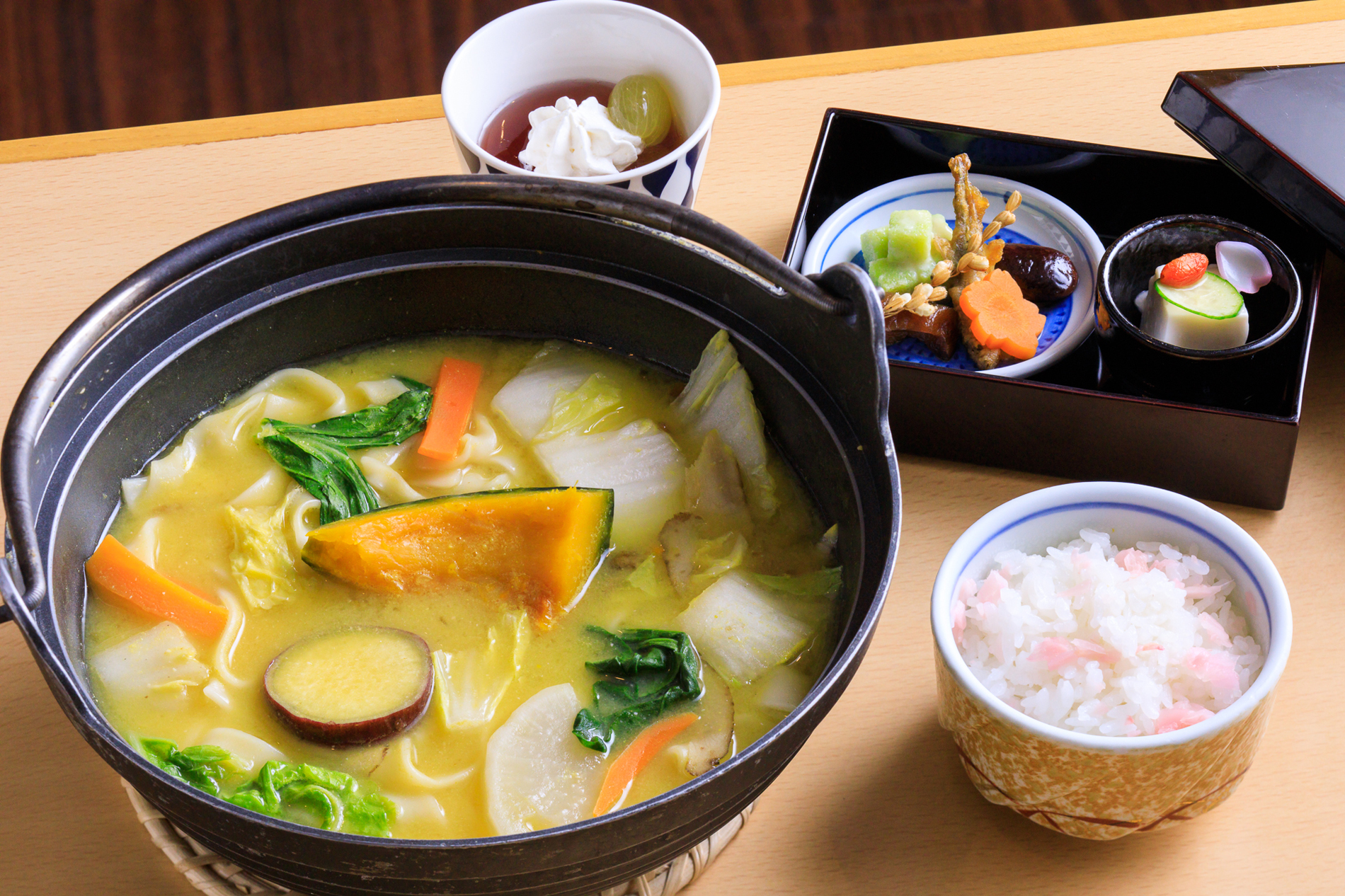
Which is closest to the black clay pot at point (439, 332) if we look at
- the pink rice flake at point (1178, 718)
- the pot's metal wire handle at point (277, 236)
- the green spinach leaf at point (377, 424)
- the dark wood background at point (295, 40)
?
the pot's metal wire handle at point (277, 236)

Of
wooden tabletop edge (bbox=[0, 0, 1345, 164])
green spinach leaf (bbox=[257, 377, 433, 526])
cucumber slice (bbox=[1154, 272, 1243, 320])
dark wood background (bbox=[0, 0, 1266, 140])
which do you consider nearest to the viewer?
green spinach leaf (bbox=[257, 377, 433, 526])

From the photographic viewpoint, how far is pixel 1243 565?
4.45 ft

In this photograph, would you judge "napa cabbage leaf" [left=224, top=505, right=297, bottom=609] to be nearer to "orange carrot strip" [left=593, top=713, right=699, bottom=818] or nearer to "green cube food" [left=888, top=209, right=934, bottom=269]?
"orange carrot strip" [left=593, top=713, right=699, bottom=818]

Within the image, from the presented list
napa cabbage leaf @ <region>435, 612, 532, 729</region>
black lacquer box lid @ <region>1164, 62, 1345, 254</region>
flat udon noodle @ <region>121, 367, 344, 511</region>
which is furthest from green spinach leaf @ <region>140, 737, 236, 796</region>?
black lacquer box lid @ <region>1164, 62, 1345, 254</region>

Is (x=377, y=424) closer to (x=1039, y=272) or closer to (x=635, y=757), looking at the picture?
(x=635, y=757)

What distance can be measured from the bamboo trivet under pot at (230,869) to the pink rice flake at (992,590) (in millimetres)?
378

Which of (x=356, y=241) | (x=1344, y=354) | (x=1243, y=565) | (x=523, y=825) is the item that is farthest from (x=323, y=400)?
(x=1344, y=354)

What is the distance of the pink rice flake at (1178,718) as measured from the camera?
48.9 inches

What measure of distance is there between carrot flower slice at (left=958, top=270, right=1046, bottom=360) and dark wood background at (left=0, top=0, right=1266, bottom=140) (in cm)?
Answer: 211

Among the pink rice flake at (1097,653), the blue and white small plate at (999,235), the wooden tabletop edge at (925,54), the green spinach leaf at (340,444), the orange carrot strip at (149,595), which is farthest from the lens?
the wooden tabletop edge at (925,54)

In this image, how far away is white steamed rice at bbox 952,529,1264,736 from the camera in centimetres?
128

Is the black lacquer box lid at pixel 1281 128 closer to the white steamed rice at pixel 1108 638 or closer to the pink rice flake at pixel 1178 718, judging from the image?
the white steamed rice at pixel 1108 638

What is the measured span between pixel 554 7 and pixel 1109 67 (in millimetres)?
1044

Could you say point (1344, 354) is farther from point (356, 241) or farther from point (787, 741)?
point (356, 241)
